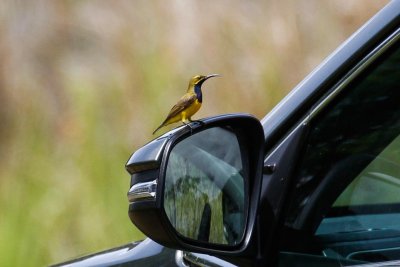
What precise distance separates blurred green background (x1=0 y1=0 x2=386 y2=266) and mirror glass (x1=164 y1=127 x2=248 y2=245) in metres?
5.30

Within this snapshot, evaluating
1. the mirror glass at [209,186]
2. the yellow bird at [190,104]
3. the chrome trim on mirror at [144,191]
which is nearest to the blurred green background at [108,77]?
the yellow bird at [190,104]

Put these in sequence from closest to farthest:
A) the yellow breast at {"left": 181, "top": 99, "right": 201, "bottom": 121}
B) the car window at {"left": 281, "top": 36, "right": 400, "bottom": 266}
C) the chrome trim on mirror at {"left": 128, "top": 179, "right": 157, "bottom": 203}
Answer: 1. the chrome trim on mirror at {"left": 128, "top": 179, "right": 157, "bottom": 203}
2. the car window at {"left": 281, "top": 36, "right": 400, "bottom": 266}
3. the yellow breast at {"left": 181, "top": 99, "right": 201, "bottom": 121}

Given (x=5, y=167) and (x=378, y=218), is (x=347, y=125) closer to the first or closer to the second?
(x=378, y=218)

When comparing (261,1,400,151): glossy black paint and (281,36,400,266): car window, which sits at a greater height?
(261,1,400,151): glossy black paint

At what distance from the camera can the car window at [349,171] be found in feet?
6.70

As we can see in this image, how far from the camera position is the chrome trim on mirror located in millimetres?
1903

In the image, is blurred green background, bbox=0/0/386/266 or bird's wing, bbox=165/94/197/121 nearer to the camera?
bird's wing, bbox=165/94/197/121

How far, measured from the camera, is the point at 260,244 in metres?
2.05

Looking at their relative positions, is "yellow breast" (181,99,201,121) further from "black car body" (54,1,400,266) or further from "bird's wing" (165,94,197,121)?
"black car body" (54,1,400,266)

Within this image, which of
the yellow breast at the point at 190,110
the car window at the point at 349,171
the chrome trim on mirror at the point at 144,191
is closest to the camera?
the chrome trim on mirror at the point at 144,191

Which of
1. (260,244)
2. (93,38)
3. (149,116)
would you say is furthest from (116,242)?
(260,244)

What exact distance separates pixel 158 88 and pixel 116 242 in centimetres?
150

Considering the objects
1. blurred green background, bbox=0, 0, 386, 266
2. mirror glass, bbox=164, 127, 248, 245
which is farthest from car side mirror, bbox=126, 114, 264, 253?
blurred green background, bbox=0, 0, 386, 266

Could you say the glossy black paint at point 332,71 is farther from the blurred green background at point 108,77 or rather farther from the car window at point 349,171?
the blurred green background at point 108,77
